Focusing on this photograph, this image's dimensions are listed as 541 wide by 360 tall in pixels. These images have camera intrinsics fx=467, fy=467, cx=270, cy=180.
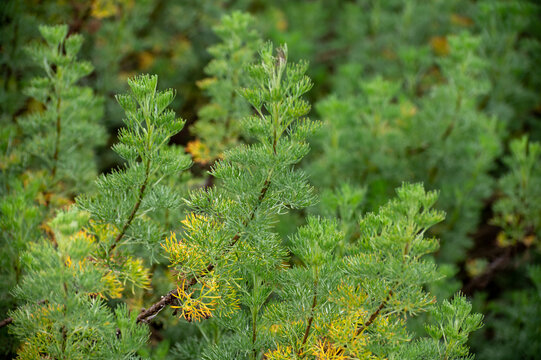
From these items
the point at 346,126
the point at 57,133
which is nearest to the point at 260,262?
the point at 57,133

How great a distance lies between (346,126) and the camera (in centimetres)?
185

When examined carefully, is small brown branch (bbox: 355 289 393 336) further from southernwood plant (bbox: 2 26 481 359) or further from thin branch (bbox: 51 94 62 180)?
thin branch (bbox: 51 94 62 180)

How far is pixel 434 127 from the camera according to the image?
5.81 feet

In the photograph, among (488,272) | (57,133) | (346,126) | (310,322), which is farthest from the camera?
(346,126)

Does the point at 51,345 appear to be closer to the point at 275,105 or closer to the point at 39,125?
the point at 275,105

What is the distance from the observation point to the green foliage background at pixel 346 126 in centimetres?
126

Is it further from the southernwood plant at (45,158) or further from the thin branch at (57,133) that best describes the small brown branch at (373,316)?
the thin branch at (57,133)

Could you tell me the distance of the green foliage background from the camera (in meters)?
1.26

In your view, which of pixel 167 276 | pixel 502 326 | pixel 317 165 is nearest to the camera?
pixel 167 276

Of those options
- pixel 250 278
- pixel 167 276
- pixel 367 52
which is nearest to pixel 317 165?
pixel 167 276

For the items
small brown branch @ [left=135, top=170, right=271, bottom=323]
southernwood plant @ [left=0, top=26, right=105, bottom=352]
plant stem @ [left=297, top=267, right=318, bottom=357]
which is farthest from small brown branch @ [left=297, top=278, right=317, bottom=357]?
southernwood plant @ [left=0, top=26, right=105, bottom=352]

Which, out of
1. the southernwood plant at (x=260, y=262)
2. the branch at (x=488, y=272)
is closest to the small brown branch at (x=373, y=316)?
the southernwood plant at (x=260, y=262)

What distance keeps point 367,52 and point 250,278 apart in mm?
1817

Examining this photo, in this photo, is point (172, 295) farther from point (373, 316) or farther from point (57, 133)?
point (57, 133)
